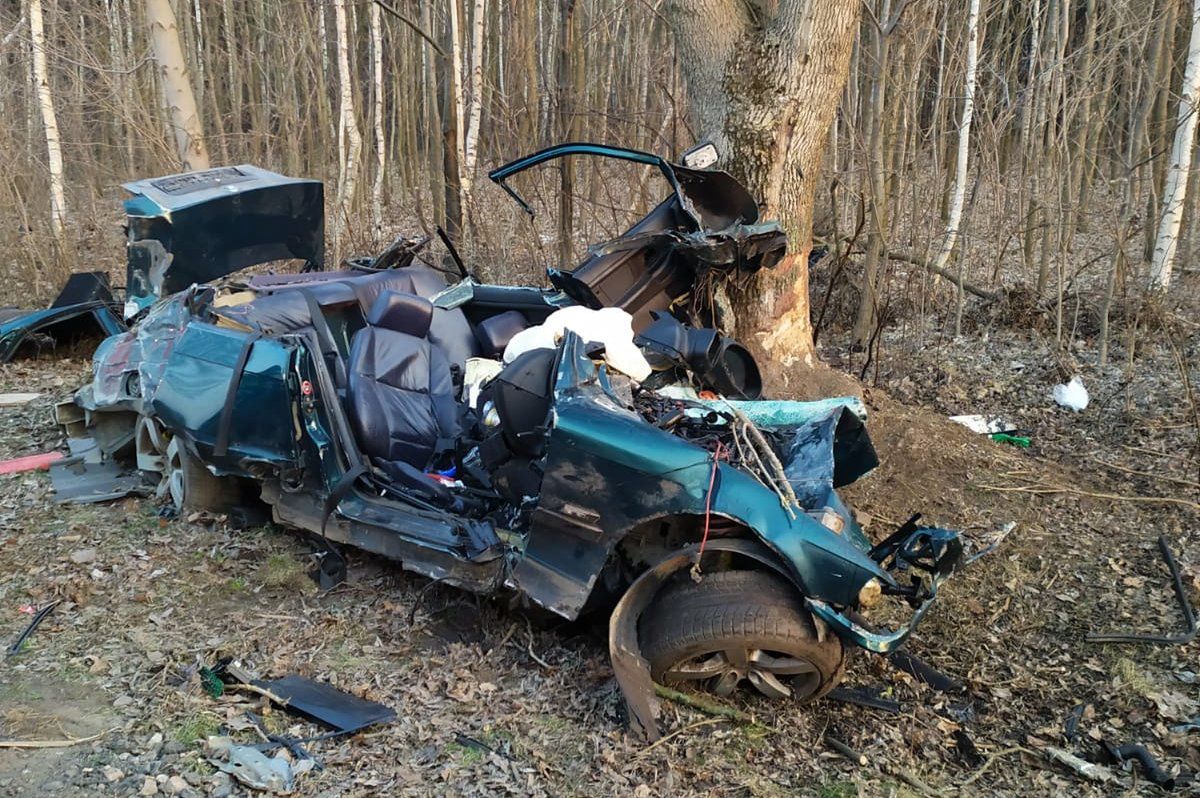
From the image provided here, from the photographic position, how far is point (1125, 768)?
331 centimetres

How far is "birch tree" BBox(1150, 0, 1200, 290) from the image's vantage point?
7695 mm

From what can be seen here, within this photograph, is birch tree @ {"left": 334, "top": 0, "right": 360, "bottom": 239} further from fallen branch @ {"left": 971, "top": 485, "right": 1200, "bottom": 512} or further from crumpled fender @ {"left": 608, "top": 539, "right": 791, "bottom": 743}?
crumpled fender @ {"left": 608, "top": 539, "right": 791, "bottom": 743}

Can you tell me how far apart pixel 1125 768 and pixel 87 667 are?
412cm

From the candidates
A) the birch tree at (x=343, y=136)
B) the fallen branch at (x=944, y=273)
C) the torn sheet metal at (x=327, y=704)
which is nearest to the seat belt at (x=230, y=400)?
the torn sheet metal at (x=327, y=704)

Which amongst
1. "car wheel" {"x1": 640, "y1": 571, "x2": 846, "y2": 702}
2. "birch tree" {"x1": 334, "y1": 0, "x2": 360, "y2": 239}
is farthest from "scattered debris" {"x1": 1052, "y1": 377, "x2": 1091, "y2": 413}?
"birch tree" {"x1": 334, "y1": 0, "x2": 360, "y2": 239}

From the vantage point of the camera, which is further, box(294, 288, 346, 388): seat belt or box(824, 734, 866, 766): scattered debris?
box(294, 288, 346, 388): seat belt

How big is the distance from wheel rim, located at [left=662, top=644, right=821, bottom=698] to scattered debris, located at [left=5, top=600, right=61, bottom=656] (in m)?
2.75

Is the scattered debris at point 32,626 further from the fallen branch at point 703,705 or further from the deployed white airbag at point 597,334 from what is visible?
the fallen branch at point 703,705

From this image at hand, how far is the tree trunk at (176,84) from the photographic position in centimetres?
937

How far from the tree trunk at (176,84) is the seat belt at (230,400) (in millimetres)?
6417

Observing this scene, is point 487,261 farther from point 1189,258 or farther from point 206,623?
point 1189,258

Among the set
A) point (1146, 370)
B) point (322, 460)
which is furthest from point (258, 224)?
point (1146, 370)

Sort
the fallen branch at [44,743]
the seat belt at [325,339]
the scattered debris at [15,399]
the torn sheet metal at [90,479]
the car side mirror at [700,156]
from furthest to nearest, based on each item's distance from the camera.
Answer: the scattered debris at [15,399] → the car side mirror at [700,156] → the torn sheet metal at [90,479] → the seat belt at [325,339] → the fallen branch at [44,743]

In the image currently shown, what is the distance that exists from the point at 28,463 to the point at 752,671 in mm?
4916
